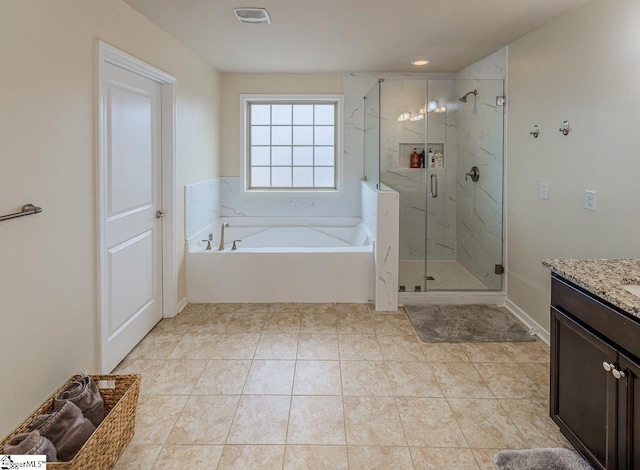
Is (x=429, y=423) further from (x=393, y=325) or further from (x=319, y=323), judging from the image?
(x=319, y=323)

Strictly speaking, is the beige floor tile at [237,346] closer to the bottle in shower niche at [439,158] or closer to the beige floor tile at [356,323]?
the beige floor tile at [356,323]

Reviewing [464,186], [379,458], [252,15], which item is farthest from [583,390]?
[464,186]

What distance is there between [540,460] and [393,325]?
5.70 ft

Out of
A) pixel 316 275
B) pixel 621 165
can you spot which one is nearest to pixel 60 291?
pixel 316 275

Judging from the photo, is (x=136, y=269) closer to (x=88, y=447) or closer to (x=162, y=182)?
(x=162, y=182)

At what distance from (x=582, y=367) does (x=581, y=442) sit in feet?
1.02

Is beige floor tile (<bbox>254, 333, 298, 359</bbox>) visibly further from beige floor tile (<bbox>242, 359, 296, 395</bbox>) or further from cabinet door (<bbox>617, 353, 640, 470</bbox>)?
cabinet door (<bbox>617, 353, 640, 470</bbox>)

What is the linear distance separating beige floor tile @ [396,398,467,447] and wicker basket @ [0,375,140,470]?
129 cm

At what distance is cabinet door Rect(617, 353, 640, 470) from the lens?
149cm

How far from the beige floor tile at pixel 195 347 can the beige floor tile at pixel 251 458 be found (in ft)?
3.47

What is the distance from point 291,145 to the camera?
18.1ft

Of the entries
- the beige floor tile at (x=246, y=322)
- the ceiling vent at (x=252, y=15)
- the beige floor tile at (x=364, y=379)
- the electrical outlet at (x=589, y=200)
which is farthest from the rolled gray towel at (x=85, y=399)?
the electrical outlet at (x=589, y=200)

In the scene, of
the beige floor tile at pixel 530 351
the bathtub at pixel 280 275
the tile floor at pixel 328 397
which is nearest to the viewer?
the tile floor at pixel 328 397

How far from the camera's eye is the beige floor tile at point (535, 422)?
2.08 meters
